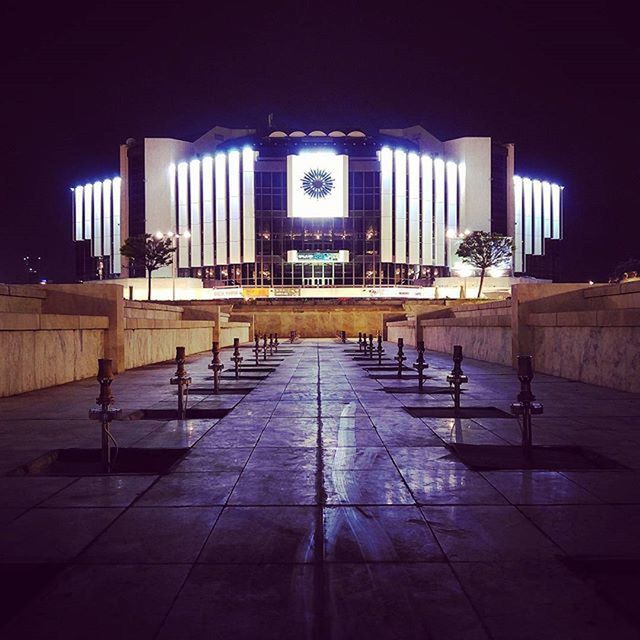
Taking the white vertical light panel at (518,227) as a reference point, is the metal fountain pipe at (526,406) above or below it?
below

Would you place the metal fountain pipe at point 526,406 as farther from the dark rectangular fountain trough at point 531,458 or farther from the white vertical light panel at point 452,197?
the white vertical light panel at point 452,197

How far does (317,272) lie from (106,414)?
95.9m

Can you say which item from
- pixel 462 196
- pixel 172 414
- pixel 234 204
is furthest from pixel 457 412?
pixel 462 196

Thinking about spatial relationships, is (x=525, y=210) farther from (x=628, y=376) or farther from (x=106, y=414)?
(x=106, y=414)

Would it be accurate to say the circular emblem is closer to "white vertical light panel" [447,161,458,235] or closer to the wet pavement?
"white vertical light panel" [447,161,458,235]

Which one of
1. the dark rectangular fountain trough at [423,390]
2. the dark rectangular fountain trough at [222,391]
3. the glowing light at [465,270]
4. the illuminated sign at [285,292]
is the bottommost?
the dark rectangular fountain trough at [222,391]

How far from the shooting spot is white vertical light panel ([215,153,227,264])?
104688 mm

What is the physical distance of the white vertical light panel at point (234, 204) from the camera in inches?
4072

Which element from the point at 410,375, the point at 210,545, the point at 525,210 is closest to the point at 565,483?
the point at 210,545

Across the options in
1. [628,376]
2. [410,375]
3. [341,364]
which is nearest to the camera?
[628,376]

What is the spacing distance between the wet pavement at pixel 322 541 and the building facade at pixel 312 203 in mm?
93424

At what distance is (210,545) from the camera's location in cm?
421

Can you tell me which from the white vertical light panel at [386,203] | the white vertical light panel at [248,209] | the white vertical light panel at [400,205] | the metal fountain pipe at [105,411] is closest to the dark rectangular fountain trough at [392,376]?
the metal fountain pipe at [105,411]

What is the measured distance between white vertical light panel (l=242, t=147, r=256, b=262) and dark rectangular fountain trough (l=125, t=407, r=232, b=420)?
93.3 metres
